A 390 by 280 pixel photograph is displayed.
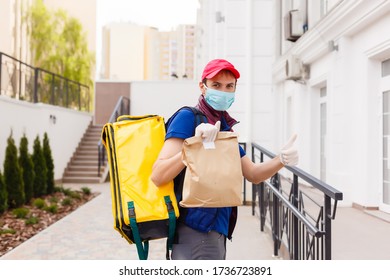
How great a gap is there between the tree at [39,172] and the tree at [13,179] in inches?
42.4

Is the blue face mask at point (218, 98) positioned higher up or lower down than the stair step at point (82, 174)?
higher up

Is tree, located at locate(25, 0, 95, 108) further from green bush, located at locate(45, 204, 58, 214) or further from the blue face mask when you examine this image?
the blue face mask

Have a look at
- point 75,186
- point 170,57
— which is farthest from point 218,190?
point 170,57

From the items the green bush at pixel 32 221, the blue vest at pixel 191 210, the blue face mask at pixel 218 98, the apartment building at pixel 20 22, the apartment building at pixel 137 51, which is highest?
the apartment building at pixel 137 51

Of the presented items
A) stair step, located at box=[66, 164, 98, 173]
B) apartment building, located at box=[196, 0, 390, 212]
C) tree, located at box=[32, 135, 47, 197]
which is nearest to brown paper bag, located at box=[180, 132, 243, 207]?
apartment building, located at box=[196, 0, 390, 212]

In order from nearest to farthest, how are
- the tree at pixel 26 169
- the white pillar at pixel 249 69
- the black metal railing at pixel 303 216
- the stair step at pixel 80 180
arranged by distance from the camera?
the black metal railing at pixel 303 216
the white pillar at pixel 249 69
the tree at pixel 26 169
the stair step at pixel 80 180

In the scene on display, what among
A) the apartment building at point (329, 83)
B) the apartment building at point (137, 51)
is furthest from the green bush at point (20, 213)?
the apartment building at point (137, 51)

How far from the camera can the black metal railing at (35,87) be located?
30.1ft

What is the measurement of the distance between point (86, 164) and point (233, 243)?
827 centimetres

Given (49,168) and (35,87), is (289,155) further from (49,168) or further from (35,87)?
(35,87)

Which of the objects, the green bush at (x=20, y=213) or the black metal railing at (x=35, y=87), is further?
the black metal railing at (x=35, y=87)

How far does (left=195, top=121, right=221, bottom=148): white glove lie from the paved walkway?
2.16 meters

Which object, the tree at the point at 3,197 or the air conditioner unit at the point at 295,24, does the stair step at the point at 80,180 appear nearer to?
the tree at the point at 3,197
